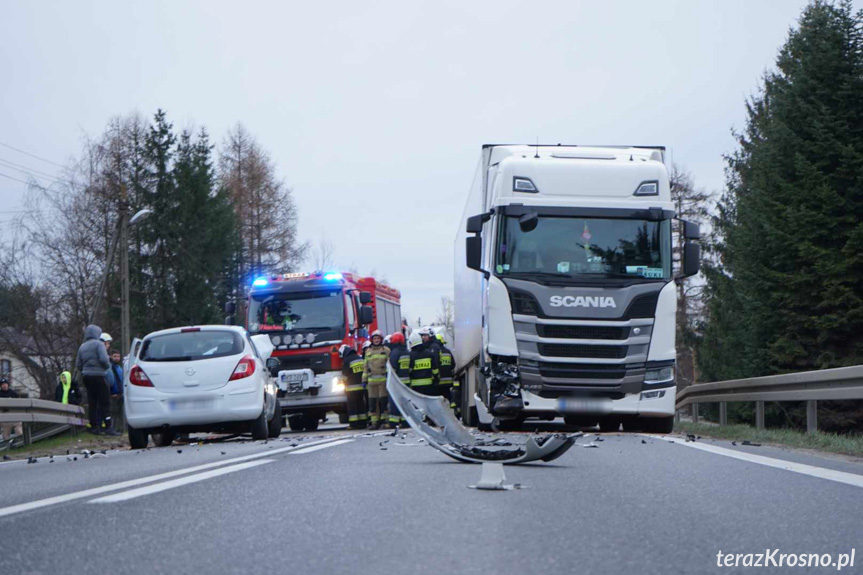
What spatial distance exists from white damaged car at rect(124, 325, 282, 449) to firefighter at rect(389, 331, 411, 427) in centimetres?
341

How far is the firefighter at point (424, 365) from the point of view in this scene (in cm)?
1908

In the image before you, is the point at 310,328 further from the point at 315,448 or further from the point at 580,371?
the point at 315,448

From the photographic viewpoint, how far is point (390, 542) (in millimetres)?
4816

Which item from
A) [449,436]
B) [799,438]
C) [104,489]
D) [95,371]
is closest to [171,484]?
[104,489]

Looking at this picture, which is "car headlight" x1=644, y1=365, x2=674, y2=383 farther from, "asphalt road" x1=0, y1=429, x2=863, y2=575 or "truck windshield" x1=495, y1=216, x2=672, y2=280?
"asphalt road" x1=0, y1=429, x2=863, y2=575

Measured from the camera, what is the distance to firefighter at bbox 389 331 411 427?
19.1 meters

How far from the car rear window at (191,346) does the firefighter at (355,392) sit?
6.18m

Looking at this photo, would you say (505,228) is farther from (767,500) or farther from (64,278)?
(64,278)

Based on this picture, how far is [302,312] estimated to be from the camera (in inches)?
907

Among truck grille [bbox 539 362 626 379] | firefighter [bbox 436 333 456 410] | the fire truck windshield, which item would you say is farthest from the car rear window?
the fire truck windshield

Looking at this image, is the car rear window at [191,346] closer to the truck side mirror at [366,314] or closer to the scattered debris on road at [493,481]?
the truck side mirror at [366,314]

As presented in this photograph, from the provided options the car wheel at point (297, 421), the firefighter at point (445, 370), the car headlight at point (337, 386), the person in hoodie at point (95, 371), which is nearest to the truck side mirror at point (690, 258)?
the firefighter at point (445, 370)

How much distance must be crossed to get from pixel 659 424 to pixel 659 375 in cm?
110

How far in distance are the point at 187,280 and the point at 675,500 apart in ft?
140
